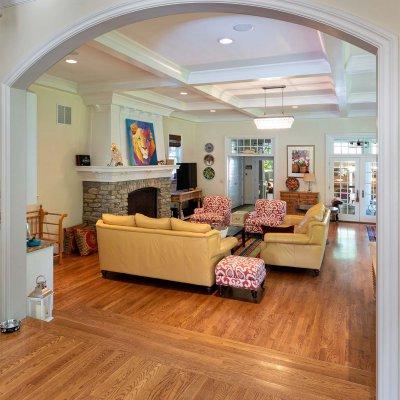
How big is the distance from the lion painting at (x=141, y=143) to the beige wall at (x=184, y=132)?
1.35 meters

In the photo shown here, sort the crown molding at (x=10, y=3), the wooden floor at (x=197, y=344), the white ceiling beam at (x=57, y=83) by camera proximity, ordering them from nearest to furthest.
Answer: the wooden floor at (x=197, y=344), the crown molding at (x=10, y=3), the white ceiling beam at (x=57, y=83)

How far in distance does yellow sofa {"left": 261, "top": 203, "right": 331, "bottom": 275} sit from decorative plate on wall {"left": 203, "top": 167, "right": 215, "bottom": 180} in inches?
233

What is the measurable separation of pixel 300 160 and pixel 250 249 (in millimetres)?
4551

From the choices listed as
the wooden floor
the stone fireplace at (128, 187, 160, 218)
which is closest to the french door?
the stone fireplace at (128, 187, 160, 218)

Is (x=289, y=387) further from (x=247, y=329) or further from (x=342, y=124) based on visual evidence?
(x=342, y=124)

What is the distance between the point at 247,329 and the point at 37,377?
7.16 ft

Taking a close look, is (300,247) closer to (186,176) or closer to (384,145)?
(384,145)

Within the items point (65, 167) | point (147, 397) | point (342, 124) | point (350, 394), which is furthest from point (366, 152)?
point (147, 397)

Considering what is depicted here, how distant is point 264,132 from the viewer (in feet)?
35.6

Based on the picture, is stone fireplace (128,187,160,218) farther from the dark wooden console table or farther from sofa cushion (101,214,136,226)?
sofa cushion (101,214,136,226)

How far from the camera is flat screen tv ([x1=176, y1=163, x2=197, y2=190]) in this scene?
34.5 feet

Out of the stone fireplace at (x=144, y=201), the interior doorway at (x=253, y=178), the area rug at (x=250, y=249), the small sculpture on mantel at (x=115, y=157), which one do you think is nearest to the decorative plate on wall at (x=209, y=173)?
the interior doorway at (x=253, y=178)

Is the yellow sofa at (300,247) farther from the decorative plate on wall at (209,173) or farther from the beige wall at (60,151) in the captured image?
the decorative plate on wall at (209,173)

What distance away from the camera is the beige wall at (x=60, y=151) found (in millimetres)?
6270
